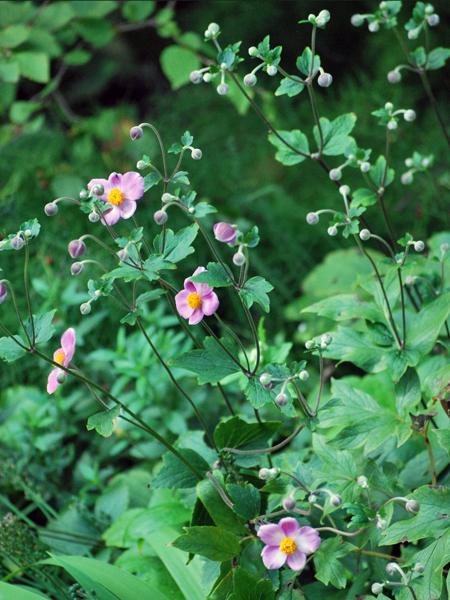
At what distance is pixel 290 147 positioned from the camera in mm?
1333

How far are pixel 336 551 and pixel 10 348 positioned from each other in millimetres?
506

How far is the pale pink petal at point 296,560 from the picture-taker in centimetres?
108

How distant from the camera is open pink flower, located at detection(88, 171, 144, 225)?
1.14 m

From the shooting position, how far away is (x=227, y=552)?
3.76 feet

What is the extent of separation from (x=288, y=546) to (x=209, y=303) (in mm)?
322

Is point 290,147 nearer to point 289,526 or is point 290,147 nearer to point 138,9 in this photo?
point 289,526

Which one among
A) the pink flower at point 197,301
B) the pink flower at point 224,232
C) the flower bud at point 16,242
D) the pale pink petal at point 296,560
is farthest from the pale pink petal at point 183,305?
the pale pink petal at point 296,560

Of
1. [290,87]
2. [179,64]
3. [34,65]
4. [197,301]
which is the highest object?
[290,87]

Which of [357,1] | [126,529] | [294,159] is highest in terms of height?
[294,159]

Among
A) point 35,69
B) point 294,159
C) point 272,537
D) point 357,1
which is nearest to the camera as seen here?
point 272,537

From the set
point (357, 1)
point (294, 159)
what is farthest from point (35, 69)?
point (357, 1)

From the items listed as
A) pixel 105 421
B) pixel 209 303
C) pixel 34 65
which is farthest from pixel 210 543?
pixel 34 65

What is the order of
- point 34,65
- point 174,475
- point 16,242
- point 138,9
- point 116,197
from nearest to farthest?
1. point 16,242
2. point 116,197
3. point 174,475
4. point 34,65
5. point 138,9

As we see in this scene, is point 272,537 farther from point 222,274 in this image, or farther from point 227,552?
point 222,274
